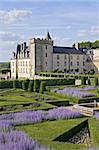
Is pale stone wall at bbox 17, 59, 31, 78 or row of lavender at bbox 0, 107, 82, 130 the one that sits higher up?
pale stone wall at bbox 17, 59, 31, 78

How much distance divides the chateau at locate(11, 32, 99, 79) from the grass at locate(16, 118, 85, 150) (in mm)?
41057

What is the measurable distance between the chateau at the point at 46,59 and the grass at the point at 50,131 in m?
41.1

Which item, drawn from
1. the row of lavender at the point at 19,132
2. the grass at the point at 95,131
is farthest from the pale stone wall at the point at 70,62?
the grass at the point at 95,131

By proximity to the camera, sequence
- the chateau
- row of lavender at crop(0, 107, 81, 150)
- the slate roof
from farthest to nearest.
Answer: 1. the slate roof
2. the chateau
3. row of lavender at crop(0, 107, 81, 150)

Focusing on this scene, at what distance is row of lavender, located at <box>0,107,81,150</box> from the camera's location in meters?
6.53

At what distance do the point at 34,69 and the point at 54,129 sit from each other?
43980 millimetres

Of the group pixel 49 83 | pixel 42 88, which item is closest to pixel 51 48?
pixel 49 83

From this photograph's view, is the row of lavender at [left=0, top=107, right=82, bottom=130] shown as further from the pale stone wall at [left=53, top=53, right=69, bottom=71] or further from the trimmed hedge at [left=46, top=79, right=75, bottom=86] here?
the pale stone wall at [left=53, top=53, right=69, bottom=71]

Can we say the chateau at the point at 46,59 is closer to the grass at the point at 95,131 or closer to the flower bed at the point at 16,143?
the grass at the point at 95,131

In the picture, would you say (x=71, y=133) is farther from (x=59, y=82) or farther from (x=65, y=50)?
(x=65, y=50)

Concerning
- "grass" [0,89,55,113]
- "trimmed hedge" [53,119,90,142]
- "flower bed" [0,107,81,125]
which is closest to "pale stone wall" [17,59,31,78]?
"grass" [0,89,55,113]

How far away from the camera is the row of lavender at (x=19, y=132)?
6.53m

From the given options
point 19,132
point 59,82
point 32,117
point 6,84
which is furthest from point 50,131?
point 59,82

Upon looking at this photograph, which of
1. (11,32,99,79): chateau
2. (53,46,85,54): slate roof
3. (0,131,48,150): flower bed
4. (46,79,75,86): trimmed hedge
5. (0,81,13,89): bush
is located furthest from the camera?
(53,46,85,54): slate roof
